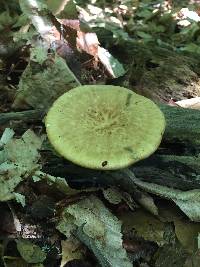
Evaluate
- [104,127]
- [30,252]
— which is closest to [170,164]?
[104,127]

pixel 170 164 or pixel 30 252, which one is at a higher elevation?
pixel 30 252

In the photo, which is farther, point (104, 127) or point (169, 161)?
point (169, 161)

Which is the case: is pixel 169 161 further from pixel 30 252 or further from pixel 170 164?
pixel 30 252

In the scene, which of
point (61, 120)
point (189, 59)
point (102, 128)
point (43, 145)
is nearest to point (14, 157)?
point (43, 145)

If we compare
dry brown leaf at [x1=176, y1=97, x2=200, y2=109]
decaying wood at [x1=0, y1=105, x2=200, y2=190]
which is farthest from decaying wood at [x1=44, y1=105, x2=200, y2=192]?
dry brown leaf at [x1=176, y1=97, x2=200, y2=109]

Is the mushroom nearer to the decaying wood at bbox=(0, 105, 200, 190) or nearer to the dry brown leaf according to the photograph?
the decaying wood at bbox=(0, 105, 200, 190)

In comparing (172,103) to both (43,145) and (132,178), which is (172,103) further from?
(43,145)

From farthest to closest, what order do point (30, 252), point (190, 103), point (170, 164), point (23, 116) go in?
point (190, 103) → point (23, 116) → point (170, 164) → point (30, 252)
